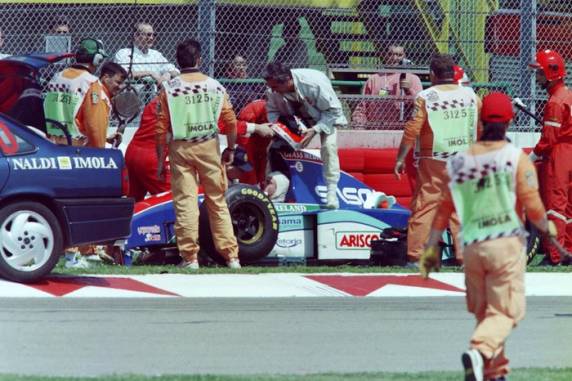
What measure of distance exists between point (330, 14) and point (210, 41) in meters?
2.09

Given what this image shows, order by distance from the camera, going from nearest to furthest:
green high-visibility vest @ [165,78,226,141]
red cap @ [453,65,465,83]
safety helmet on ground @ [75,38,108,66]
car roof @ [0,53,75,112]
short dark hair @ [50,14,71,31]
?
car roof @ [0,53,75,112] → green high-visibility vest @ [165,78,226,141] → safety helmet on ground @ [75,38,108,66] → red cap @ [453,65,465,83] → short dark hair @ [50,14,71,31]

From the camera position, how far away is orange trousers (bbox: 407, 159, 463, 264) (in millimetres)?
12766

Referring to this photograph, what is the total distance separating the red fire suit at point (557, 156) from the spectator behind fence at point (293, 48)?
326cm

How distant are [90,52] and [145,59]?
9.37 ft

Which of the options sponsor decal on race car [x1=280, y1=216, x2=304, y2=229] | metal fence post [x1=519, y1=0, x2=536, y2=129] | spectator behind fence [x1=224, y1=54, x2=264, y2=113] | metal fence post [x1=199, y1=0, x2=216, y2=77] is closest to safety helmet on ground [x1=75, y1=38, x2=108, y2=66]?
sponsor decal on race car [x1=280, y1=216, x2=304, y2=229]

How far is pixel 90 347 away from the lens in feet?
28.8

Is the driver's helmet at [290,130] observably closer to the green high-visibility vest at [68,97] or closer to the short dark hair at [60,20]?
the green high-visibility vest at [68,97]

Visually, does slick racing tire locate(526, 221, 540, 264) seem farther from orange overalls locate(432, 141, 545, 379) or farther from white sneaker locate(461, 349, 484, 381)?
white sneaker locate(461, 349, 484, 381)

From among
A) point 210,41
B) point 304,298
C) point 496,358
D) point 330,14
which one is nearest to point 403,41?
point 330,14

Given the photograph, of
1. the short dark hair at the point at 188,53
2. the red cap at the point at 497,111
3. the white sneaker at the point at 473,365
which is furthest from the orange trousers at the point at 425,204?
the white sneaker at the point at 473,365

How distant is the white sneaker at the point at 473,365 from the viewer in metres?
6.84

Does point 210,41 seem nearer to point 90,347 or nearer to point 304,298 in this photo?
point 304,298

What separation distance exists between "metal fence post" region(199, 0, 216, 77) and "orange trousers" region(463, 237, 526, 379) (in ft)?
27.2

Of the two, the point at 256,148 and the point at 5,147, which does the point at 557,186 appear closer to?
the point at 256,148
